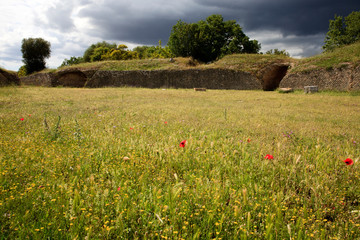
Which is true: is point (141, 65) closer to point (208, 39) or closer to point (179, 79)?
point (179, 79)

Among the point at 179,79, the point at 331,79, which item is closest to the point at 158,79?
the point at 179,79

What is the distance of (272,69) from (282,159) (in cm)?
2213

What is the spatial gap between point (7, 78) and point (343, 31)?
A: 64.9m

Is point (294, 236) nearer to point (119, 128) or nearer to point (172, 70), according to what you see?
point (119, 128)

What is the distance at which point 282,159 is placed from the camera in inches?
115

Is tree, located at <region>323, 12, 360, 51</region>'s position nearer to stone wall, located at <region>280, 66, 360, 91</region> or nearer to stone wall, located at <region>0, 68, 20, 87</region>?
stone wall, located at <region>280, 66, 360, 91</region>

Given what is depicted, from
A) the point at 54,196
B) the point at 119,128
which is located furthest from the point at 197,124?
the point at 54,196

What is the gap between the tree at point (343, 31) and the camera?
43719mm

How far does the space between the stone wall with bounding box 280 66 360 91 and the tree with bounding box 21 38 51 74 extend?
109 ft

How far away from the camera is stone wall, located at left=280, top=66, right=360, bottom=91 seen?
636 inches

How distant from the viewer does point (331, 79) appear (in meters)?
17.2

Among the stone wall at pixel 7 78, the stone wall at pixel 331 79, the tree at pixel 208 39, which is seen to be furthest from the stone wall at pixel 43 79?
the stone wall at pixel 331 79

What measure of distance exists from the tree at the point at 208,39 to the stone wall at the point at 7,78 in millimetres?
28072

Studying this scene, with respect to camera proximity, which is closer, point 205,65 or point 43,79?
point 205,65
